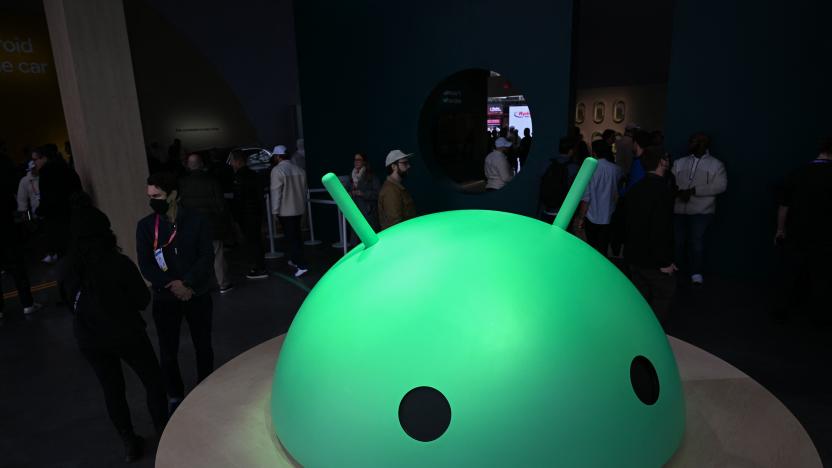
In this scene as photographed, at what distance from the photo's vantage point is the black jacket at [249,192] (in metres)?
6.85

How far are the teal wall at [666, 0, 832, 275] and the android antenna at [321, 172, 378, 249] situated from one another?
6073 mm

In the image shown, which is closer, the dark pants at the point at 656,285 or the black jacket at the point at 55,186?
the dark pants at the point at 656,285

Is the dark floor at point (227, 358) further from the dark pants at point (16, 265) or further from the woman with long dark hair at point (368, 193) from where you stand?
the woman with long dark hair at point (368, 193)

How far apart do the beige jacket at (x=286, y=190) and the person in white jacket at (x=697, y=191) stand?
493 cm

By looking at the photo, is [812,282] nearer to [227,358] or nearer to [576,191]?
[576,191]

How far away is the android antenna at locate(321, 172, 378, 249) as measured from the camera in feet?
5.29

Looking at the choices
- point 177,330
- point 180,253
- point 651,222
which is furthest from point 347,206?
point 651,222

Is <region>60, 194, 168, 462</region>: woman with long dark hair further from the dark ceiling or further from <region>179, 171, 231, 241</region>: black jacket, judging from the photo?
the dark ceiling

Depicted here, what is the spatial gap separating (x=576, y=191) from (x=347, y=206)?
0.75 meters

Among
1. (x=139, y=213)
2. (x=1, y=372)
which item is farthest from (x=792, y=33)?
(x=1, y=372)

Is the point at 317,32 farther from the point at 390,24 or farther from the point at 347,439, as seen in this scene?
the point at 347,439

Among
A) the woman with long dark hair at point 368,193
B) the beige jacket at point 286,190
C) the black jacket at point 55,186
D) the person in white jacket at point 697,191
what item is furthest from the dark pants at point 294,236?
the person in white jacket at point 697,191

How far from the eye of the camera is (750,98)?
607cm

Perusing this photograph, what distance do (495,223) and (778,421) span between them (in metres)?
1.12
